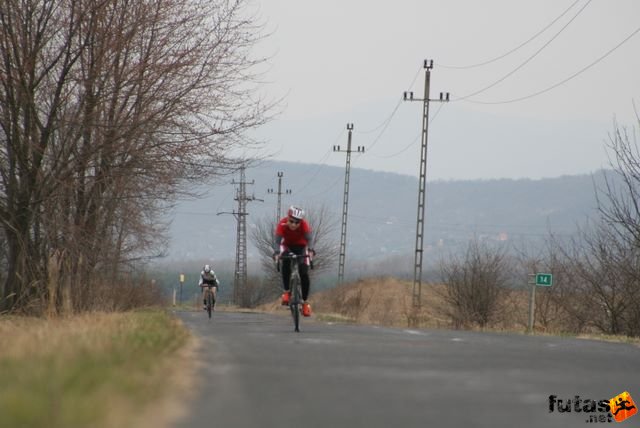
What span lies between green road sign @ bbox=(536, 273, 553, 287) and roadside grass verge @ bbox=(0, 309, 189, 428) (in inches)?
590

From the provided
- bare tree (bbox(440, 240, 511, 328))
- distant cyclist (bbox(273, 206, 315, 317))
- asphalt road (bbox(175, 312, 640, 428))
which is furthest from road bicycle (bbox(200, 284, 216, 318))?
asphalt road (bbox(175, 312, 640, 428))

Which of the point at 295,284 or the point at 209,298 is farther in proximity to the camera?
the point at 209,298

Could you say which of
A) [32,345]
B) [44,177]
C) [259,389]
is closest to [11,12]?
[44,177]

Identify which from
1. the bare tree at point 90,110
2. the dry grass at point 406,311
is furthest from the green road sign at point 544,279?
the bare tree at point 90,110

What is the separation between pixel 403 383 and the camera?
30.6ft

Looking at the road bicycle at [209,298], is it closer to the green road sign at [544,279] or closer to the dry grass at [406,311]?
the dry grass at [406,311]

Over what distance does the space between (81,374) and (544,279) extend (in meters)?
19.6

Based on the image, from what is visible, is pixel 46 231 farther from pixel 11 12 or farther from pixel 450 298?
pixel 450 298

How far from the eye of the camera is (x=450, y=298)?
40500mm

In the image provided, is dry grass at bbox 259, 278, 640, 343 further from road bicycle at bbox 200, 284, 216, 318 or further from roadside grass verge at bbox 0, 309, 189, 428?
roadside grass verge at bbox 0, 309, 189, 428

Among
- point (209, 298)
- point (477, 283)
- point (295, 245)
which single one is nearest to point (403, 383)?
point (295, 245)

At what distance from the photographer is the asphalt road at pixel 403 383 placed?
730cm

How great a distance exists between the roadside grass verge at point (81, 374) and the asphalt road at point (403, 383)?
439 millimetres

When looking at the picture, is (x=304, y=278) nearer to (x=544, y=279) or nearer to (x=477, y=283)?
(x=544, y=279)
